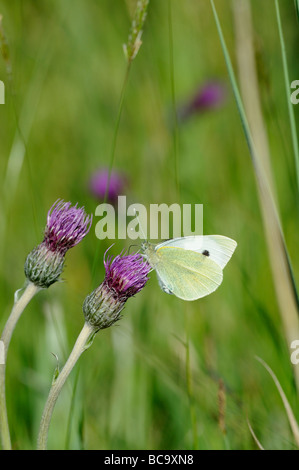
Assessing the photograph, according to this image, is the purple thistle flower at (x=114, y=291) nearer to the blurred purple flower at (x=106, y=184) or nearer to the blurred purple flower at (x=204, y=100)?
the blurred purple flower at (x=106, y=184)

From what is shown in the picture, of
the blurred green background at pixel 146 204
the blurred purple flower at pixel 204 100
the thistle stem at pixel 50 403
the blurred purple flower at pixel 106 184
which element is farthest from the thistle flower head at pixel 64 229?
the blurred purple flower at pixel 204 100

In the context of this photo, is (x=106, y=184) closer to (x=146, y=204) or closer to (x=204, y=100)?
(x=146, y=204)

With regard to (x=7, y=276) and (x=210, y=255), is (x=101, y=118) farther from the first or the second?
(x=210, y=255)

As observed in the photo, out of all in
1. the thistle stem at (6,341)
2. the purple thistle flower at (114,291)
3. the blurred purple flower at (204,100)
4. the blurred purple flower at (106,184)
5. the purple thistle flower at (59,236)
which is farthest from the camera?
the blurred purple flower at (204,100)

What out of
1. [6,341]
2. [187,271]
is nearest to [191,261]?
[187,271]
